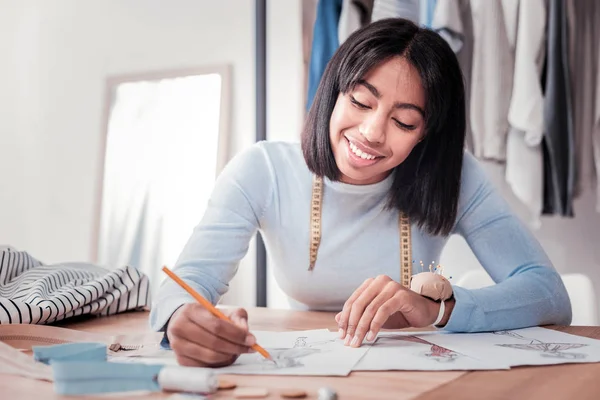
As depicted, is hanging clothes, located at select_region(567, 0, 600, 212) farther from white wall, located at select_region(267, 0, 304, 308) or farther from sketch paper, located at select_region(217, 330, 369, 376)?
sketch paper, located at select_region(217, 330, 369, 376)

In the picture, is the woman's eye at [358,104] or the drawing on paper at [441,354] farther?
the woman's eye at [358,104]

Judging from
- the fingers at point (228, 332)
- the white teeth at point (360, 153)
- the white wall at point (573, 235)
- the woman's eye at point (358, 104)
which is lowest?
the white wall at point (573, 235)

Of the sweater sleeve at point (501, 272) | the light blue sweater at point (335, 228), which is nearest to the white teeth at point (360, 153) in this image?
the light blue sweater at point (335, 228)

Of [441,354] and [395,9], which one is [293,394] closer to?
[441,354]

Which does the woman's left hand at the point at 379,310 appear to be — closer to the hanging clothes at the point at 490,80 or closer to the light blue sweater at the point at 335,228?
the light blue sweater at the point at 335,228

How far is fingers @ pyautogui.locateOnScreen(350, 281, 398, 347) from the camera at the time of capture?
3.08ft

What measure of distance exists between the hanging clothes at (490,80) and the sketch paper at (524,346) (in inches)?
47.8

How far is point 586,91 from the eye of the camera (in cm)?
225

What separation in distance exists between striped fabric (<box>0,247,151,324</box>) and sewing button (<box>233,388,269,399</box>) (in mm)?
522

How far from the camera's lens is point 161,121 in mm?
2973

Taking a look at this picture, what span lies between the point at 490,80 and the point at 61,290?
60.4 inches

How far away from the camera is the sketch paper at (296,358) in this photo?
794 mm

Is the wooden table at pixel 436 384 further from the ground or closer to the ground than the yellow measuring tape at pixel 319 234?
closer to the ground

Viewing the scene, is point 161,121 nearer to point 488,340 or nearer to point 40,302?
point 40,302
